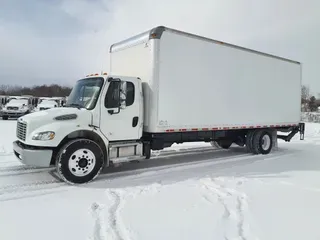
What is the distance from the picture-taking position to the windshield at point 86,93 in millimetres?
6461

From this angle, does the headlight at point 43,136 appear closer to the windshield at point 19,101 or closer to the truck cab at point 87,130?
the truck cab at point 87,130

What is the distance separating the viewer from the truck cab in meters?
5.79

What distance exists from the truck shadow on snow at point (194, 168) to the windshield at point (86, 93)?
5.83 ft

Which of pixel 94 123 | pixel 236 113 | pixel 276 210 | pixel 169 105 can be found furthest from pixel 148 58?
pixel 276 210

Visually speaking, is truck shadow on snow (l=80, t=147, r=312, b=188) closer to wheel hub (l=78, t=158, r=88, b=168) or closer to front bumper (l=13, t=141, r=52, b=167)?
wheel hub (l=78, t=158, r=88, b=168)

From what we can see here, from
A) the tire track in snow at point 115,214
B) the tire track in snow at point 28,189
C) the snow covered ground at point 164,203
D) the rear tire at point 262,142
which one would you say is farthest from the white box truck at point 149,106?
the tire track in snow at point 115,214

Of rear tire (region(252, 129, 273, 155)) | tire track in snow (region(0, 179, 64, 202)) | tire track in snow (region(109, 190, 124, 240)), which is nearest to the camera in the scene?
tire track in snow (region(109, 190, 124, 240))

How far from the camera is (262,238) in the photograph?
362 centimetres

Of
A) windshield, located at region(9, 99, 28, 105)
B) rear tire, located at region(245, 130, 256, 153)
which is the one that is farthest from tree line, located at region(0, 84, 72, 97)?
rear tire, located at region(245, 130, 256, 153)

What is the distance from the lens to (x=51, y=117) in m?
5.91

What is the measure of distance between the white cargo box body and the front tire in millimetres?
1621

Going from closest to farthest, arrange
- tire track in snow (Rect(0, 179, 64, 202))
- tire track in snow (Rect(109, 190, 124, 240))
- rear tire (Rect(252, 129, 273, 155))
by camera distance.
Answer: tire track in snow (Rect(109, 190, 124, 240)) < tire track in snow (Rect(0, 179, 64, 202)) < rear tire (Rect(252, 129, 273, 155))

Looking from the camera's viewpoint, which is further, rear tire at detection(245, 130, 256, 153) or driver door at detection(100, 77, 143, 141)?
rear tire at detection(245, 130, 256, 153)

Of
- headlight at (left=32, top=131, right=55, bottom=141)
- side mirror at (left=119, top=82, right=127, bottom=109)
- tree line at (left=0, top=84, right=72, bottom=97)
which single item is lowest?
headlight at (left=32, top=131, right=55, bottom=141)
